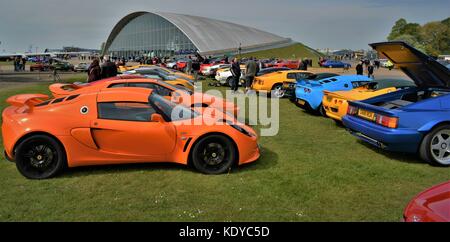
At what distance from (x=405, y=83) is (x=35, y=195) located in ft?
27.6

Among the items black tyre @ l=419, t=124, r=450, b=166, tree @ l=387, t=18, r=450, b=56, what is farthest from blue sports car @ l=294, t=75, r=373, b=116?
tree @ l=387, t=18, r=450, b=56

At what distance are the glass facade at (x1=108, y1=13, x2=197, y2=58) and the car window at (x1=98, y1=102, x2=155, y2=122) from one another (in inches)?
2692

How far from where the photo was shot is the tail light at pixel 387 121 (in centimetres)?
579

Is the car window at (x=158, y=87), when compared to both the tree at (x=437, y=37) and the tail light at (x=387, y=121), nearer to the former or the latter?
the tail light at (x=387, y=121)

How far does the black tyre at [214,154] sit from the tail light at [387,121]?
→ 2588 mm

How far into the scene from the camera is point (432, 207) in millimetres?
2695

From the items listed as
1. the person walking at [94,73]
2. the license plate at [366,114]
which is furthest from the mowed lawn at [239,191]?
the person walking at [94,73]

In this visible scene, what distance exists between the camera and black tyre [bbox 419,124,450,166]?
5.77 metres

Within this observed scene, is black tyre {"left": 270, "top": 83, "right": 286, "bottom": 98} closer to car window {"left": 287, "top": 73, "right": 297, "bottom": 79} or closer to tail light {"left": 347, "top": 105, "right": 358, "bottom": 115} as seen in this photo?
car window {"left": 287, "top": 73, "right": 297, "bottom": 79}

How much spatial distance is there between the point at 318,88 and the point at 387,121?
→ 4.65 meters

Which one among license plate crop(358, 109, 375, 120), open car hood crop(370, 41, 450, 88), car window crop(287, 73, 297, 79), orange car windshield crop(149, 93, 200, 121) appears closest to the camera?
orange car windshield crop(149, 93, 200, 121)

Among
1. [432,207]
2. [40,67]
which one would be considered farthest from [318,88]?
[40,67]

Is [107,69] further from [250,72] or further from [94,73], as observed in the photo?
[250,72]
